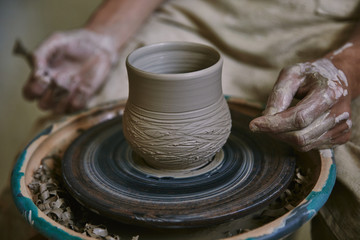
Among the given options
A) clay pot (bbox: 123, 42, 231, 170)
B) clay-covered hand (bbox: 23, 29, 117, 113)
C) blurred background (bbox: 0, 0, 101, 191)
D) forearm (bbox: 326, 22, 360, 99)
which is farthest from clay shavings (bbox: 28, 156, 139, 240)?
blurred background (bbox: 0, 0, 101, 191)

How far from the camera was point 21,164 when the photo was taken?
103 cm

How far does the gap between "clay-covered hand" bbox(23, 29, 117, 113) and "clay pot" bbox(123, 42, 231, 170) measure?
0.57 metres

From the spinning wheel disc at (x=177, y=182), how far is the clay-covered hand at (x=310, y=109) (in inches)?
4.0

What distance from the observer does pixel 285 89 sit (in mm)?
963

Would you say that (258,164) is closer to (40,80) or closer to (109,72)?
(109,72)

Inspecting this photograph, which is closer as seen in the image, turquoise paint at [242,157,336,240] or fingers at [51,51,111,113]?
turquoise paint at [242,157,336,240]

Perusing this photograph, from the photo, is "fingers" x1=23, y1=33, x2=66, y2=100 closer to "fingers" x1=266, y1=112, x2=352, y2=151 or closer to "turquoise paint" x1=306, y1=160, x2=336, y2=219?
"fingers" x1=266, y1=112, x2=352, y2=151

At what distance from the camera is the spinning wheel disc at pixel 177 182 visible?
84cm

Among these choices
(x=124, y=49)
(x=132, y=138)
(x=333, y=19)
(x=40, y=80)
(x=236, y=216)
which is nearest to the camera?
(x=236, y=216)

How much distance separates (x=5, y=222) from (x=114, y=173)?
0.60m

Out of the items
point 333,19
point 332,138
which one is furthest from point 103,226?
point 333,19

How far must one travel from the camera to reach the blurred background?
293cm

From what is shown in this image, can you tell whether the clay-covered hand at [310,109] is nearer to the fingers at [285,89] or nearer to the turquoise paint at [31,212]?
the fingers at [285,89]

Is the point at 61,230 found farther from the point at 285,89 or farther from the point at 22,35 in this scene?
the point at 22,35
